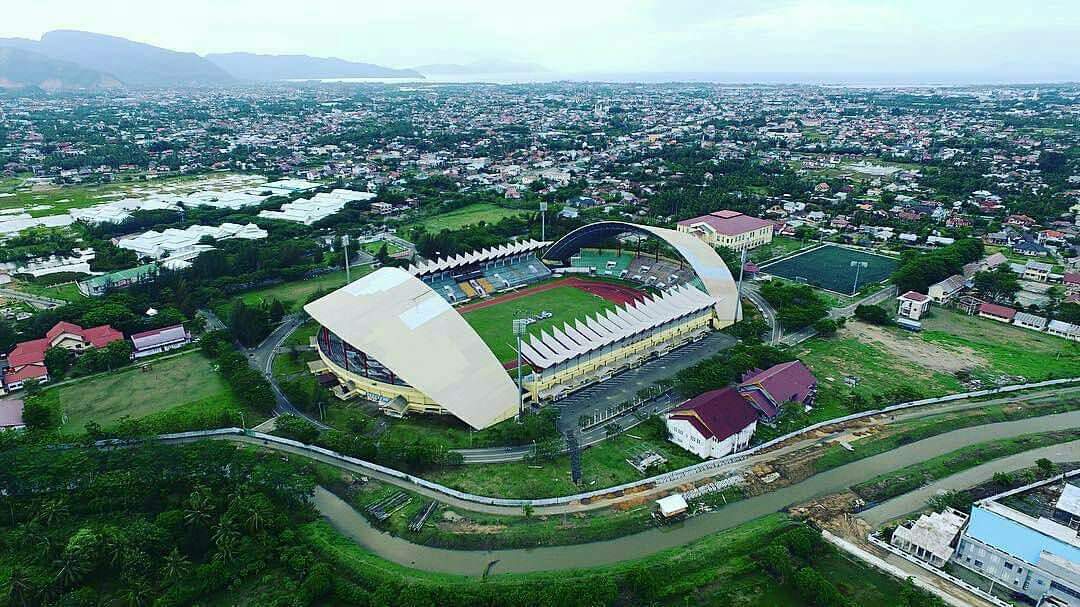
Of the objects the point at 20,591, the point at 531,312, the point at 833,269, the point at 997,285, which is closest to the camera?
the point at 20,591

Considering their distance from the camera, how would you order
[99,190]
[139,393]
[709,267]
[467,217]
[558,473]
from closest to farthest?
[558,473], [139,393], [709,267], [467,217], [99,190]

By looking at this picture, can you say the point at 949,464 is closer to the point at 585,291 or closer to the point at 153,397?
the point at 585,291

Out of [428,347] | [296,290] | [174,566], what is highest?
[428,347]

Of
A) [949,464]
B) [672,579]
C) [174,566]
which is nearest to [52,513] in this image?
[174,566]

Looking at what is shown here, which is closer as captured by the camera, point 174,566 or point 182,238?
point 174,566

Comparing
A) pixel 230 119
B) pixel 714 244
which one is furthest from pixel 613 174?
pixel 230 119

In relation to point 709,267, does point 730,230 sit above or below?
below
